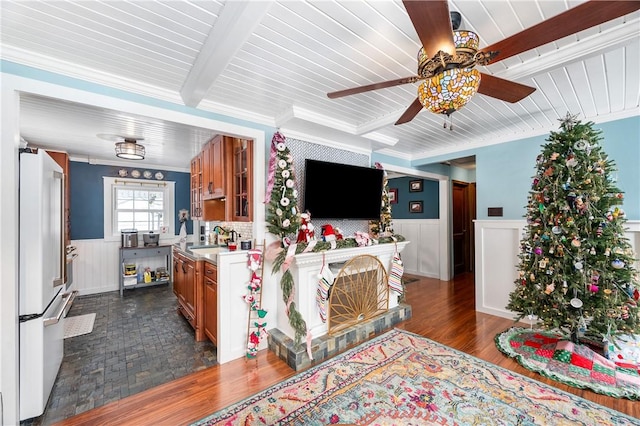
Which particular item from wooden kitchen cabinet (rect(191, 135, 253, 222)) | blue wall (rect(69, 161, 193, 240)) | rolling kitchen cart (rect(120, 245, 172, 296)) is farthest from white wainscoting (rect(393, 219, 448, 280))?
blue wall (rect(69, 161, 193, 240))

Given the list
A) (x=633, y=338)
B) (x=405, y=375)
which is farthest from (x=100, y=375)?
(x=633, y=338)

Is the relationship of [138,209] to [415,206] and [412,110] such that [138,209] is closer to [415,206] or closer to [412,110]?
[412,110]

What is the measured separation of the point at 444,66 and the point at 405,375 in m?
2.30

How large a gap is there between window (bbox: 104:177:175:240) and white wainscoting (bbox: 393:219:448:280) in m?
5.23

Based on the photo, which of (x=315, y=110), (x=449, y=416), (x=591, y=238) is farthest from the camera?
(x=315, y=110)

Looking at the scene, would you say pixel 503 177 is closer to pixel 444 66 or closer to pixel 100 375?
pixel 444 66

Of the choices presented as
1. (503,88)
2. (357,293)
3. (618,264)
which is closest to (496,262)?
(618,264)

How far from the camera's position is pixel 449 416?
1788 mm

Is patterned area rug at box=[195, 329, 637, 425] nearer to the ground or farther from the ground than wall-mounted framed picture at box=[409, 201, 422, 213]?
nearer to the ground

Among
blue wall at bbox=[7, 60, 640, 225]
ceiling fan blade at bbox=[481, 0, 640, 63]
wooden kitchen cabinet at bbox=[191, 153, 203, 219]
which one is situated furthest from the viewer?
wooden kitchen cabinet at bbox=[191, 153, 203, 219]

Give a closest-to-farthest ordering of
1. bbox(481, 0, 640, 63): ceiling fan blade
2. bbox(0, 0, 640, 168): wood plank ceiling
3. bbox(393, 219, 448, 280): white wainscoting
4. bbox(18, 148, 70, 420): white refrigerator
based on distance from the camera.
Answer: bbox(481, 0, 640, 63): ceiling fan blade, bbox(0, 0, 640, 168): wood plank ceiling, bbox(18, 148, 70, 420): white refrigerator, bbox(393, 219, 448, 280): white wainscoting

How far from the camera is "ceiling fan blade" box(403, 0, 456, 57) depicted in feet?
3.34

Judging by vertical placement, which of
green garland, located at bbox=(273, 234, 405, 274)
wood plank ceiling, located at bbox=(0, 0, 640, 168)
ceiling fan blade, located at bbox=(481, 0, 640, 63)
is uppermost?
wood plank ceiling, located at bbox=(0, 0, 640, 168)

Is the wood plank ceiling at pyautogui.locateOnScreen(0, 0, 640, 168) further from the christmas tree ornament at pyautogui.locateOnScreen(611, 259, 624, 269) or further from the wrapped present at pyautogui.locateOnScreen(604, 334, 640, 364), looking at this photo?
the wrapped present at pyautogui.locateOnScreen(604, 334, 640, 364)
